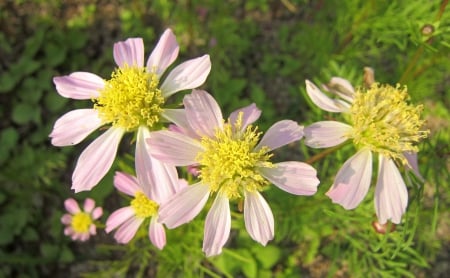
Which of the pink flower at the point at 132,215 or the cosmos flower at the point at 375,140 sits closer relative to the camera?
the cosmos flower at the point at 375,140

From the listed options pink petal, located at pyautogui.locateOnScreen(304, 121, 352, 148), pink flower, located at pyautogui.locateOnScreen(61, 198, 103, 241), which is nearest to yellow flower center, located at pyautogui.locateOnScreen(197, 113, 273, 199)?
pink petal, located at pyautogui.locateOnScreen(304, 121, 352, 148)

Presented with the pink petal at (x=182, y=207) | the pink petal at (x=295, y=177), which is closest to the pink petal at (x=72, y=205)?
the pink petal at (x=182, y=207)

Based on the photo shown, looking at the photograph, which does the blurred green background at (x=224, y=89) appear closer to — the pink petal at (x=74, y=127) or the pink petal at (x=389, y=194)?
the pink petal at (x=389, y=194)

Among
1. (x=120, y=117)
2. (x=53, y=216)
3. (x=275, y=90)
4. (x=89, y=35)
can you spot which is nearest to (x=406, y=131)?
(x=120, y=117)

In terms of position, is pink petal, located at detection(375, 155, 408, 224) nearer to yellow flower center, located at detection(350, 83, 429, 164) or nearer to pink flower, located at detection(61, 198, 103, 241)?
yellow flower center, located at detection(350, 83, 429, 164)

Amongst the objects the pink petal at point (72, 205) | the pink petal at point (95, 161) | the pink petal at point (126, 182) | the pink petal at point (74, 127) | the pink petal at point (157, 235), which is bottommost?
the pink petal at point (72, 205)

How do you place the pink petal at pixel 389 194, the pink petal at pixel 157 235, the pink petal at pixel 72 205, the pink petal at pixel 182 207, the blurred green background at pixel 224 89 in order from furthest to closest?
the blurred green background at pixel 224 89
the pink petal at pixel 72 205
the pink petal at pixel 157 235
the pink petal at pixel 389 194
the pink petal at pixel 182 207
